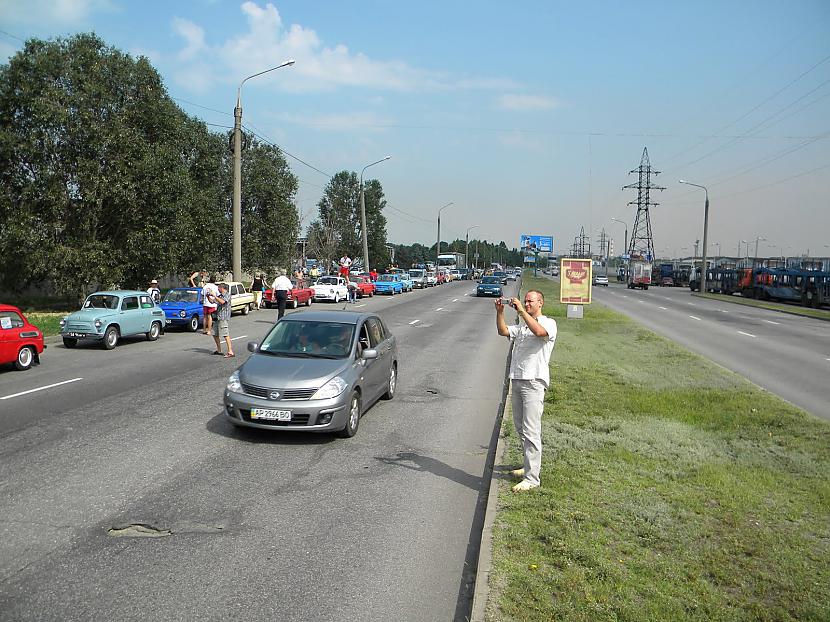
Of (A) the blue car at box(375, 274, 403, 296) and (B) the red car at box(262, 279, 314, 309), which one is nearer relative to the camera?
(B) the red car at box(262, 279, 314, 309)

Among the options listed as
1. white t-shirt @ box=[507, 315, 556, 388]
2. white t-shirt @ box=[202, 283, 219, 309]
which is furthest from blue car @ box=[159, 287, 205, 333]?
white t-shirt @ box=[507, 315, 556, 388]

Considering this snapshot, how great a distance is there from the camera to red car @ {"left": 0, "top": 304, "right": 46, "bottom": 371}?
43.9 feet

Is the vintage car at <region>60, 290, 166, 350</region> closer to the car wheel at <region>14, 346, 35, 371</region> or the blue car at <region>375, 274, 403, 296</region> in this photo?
the car wheel at <region>14, 346, 35, 371</region>

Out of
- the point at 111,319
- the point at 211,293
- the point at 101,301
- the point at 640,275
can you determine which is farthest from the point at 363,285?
the point at 640,275

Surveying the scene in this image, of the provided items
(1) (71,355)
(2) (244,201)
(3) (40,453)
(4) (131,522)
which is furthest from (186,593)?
(2) (244,201)

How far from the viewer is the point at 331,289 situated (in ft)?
127

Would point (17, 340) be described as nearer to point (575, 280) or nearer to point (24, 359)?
point (24, 359)

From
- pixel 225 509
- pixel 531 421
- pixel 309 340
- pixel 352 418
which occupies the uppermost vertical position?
pixel 309 340

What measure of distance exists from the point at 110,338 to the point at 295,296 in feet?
52.6

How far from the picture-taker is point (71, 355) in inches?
642

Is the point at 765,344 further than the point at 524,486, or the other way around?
the point at 765,344

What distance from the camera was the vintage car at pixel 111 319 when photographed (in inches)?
671

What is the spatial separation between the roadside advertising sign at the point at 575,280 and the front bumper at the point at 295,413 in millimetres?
18443

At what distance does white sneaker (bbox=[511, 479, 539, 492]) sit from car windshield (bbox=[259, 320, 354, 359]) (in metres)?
3.54
